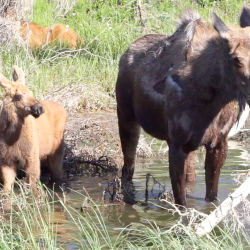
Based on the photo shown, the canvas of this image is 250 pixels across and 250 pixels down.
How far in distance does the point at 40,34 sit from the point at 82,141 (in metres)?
6.59

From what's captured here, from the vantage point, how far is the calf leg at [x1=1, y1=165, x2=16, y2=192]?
8492 millimetres

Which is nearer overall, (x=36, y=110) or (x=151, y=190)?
(x=36, y=110)

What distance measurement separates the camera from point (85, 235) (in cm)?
548

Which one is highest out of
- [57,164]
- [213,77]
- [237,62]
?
[237,62]

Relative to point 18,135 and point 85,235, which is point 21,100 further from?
point 85,235

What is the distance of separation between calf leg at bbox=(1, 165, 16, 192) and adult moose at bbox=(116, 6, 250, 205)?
1.72 meters

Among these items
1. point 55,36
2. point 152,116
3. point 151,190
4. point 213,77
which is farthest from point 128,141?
point 55,36

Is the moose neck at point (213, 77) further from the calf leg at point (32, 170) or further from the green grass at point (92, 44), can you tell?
the calf leg at point (32, 170)

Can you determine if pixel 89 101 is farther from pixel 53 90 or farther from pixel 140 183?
pixel 140 183

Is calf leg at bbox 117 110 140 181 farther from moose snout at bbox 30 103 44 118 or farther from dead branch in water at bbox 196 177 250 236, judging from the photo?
dead branch in water at bbox 196 177 250 236

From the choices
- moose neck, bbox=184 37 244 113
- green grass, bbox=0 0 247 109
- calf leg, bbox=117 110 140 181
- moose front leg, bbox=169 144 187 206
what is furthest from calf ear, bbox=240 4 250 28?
calf leg, bbox=117 110 140 181

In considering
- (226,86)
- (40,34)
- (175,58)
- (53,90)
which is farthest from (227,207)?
(40,34)

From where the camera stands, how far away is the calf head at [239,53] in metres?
6.49

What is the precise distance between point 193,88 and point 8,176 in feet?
8.91
